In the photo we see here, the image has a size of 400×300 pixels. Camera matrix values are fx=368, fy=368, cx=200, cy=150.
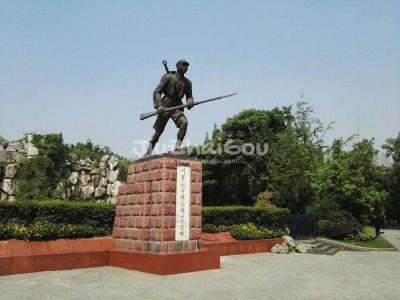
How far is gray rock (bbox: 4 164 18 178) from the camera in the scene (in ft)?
97.1

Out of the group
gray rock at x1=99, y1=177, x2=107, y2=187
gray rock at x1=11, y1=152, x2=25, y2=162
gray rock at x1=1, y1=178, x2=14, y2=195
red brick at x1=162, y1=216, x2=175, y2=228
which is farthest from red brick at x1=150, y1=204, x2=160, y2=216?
gray rock at x1=99, y1=177, x2=107, y2=187

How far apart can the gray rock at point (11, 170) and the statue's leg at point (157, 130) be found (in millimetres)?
22292

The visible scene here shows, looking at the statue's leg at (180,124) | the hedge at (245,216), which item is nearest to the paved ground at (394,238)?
the hedge at (245,216)

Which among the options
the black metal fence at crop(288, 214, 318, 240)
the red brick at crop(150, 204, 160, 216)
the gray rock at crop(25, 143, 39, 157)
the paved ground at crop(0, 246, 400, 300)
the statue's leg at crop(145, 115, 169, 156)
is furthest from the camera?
the gray rock at crop(25, 143, 39, 157)

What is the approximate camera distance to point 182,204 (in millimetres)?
10430

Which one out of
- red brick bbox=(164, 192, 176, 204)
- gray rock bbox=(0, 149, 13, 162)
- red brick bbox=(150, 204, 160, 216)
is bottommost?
red brick bbox=(150, 204, 160, 216)

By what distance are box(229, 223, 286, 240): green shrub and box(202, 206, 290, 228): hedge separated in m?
0.54

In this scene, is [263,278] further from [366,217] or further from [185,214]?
[366,217]

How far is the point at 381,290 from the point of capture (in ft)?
25.6

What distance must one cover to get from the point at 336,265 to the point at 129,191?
23.7 ft

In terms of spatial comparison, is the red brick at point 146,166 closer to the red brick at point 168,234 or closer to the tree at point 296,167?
the red brick at point 168,234

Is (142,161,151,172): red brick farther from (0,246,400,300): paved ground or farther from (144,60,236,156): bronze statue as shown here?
(0,246,400,300): paved ground

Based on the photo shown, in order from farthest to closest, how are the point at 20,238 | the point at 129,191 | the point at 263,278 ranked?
the point at 129,191 < the point at 20,238 < the point at 263,278

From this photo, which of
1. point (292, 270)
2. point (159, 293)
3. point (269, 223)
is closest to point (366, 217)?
point (269, 223)
